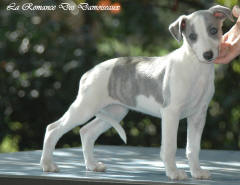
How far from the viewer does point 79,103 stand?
348 centimetres

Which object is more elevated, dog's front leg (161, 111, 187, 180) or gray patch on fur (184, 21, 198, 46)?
gray patch on fur (184, 21, 198, 46)

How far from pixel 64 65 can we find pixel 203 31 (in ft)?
12.9

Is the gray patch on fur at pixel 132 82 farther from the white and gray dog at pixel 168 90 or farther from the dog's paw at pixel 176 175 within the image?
the dog's paw at pixel 176 175

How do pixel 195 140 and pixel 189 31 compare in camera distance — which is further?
pixel 195 140

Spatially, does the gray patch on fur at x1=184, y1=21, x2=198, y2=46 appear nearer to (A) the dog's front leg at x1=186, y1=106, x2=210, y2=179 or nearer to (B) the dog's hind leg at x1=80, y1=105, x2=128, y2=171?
(A) the dog's front leg at x1=186, y1=106, x2=210, y2=179

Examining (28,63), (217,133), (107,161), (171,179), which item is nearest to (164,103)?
(171,179)

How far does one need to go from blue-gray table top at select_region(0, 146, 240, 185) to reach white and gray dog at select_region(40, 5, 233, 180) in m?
0.14

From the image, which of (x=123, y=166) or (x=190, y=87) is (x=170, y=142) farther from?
(x=123, y=166)

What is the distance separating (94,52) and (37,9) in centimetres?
90

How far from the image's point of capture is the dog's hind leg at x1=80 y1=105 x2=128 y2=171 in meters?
3.67

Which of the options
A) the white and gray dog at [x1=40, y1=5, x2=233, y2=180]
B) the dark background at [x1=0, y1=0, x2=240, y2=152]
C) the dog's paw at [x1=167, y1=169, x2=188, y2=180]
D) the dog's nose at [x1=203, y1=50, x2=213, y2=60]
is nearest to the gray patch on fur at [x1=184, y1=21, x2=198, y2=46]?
the white and gray dog at [x1=40, y1=5, x2=233, y2=180]

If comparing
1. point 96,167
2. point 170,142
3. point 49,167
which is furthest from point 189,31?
point 49,167

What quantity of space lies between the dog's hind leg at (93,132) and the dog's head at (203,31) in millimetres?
855

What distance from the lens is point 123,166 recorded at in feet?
13.0
